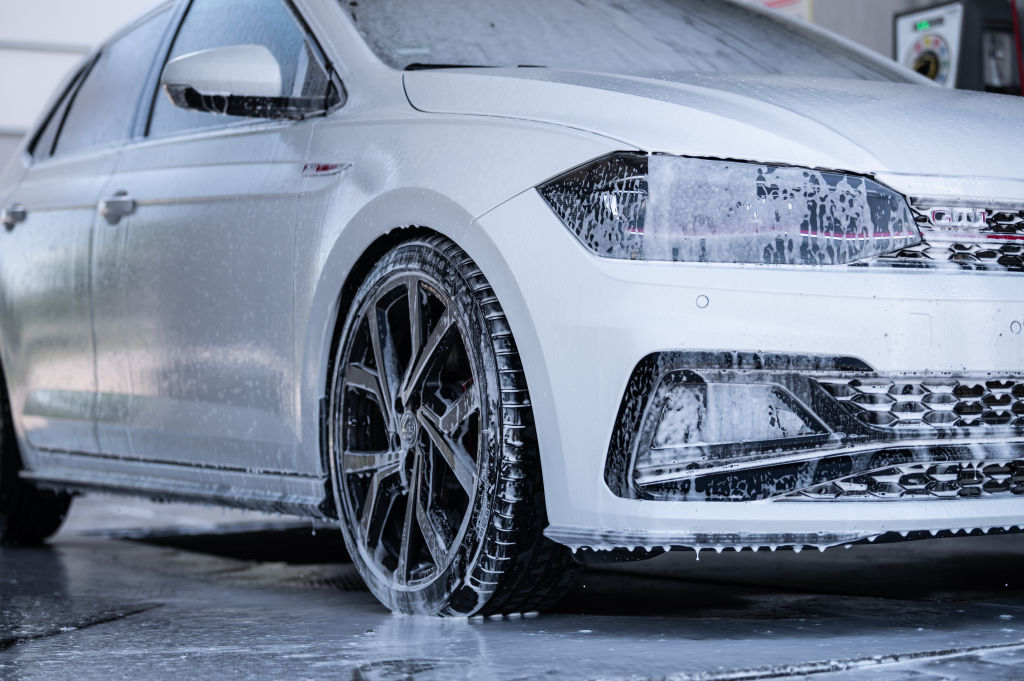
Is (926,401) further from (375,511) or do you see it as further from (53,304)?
(53,304)

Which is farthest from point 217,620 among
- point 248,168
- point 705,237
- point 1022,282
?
point 1022,282

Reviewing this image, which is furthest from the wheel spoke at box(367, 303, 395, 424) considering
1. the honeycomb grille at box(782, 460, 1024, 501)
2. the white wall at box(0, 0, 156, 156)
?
the white wall at box(0, 0, 156, 156)

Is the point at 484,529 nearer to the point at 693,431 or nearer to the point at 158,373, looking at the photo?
the point at 693,431

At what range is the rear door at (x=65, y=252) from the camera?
469cm

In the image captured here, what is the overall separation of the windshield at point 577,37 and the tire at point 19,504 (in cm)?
232

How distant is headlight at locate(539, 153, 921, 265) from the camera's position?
281cm

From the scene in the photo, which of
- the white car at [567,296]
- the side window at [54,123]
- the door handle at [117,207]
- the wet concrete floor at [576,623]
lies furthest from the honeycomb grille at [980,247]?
the side window at [54,123]

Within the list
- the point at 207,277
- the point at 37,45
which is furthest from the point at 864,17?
the point at 37,45

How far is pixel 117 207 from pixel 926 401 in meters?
2.49

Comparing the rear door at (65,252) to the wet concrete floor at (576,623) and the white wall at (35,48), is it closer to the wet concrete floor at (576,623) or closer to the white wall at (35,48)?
the wet concrete floor at (576,623)

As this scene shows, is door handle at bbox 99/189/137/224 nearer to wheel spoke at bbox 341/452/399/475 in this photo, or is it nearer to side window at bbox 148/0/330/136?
side window at bbox 148/0/330/136

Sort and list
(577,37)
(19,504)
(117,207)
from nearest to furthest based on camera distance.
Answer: (577,37) → (117,207) → (19,504)

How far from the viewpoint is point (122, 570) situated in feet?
15.4

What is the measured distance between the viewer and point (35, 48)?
47.7 ft
